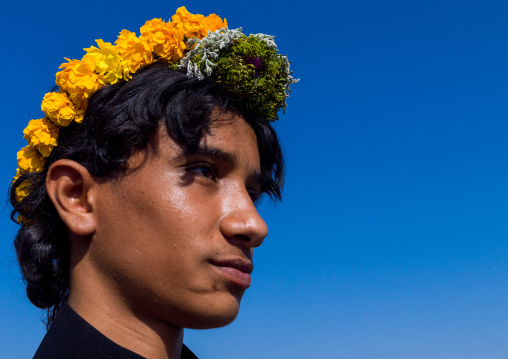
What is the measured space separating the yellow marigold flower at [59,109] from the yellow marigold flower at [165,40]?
663mm

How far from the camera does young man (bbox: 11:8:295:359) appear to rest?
3.17 metres

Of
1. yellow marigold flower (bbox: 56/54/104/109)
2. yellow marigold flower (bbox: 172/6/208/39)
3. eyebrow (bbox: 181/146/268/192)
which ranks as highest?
yellow marigold flower (bbox: 172/6/208/39)

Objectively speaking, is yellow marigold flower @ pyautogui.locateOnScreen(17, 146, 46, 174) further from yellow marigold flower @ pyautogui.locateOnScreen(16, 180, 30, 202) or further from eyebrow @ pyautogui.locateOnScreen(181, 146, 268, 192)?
eyebrow @ pyautogui.locateOnScreen(181, 146, 268, 192)

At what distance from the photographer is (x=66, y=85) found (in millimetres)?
3844

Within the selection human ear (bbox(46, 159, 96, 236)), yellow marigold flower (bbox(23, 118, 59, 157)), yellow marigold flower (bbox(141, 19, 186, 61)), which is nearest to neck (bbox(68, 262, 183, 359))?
human ear (bbox(46, 159, 96, 236))

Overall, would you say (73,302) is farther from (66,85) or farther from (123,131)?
(66,85)

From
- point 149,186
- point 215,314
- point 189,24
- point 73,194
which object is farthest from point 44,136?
point 215,314

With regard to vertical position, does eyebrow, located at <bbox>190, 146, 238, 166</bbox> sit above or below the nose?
above

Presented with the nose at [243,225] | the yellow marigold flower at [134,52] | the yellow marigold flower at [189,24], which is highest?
the yellow marigold flower at [189,24]

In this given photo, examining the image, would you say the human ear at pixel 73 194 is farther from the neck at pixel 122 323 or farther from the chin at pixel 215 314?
the chin at pixel 215 314

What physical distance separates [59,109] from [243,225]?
1.51 meters

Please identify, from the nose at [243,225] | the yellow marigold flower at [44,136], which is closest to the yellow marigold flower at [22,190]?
the yellow marigold flower at [44,136]

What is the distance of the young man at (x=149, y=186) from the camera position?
10.4ft

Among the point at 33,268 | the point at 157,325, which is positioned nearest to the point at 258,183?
the point at 157,325
